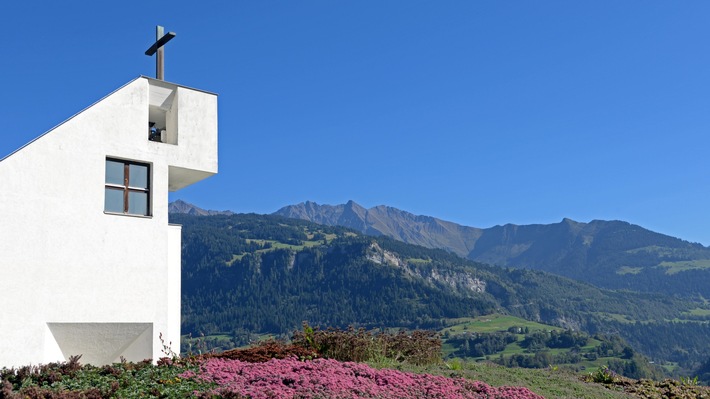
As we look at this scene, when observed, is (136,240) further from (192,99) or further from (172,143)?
(192,99)

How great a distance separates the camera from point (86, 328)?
1892cm

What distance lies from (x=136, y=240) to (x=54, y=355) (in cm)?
359

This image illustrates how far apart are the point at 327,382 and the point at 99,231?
320 inches

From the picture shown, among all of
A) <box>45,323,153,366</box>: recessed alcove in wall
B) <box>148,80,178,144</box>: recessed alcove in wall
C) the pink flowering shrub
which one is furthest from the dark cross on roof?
the pink flowering shrub

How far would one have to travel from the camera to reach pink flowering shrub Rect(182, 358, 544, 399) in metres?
14.1

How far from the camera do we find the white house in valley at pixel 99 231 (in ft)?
58.3

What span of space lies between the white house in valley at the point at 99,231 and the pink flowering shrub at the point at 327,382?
399 cm

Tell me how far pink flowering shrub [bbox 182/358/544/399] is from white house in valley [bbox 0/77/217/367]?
13.1ft

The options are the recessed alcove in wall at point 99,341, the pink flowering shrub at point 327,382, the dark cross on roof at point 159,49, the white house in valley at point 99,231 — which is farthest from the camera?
the dark cross on roof at point 159,49

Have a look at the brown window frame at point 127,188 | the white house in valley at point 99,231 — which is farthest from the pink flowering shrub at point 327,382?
the brown window frame at point 127,188

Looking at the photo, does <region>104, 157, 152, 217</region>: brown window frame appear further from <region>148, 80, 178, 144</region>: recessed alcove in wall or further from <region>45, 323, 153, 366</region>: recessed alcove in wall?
<region>45, 323, 153, 366</region>: recessed alcove in wall

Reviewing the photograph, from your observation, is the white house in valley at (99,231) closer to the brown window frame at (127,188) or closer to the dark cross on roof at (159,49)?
the brown window frame at (127,188)

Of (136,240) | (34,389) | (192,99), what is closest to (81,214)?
(136,240)

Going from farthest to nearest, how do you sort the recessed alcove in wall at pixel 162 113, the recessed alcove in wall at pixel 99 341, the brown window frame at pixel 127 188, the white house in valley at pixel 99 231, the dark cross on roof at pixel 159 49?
the dark cross on roof at pixel 159 49, the recessed alcove in wall at pixel 162 113, the brown window frame at pixel 127 188, the recessed alcove in wall at pixel 99 341, the white house in valley at pixel 99 231
